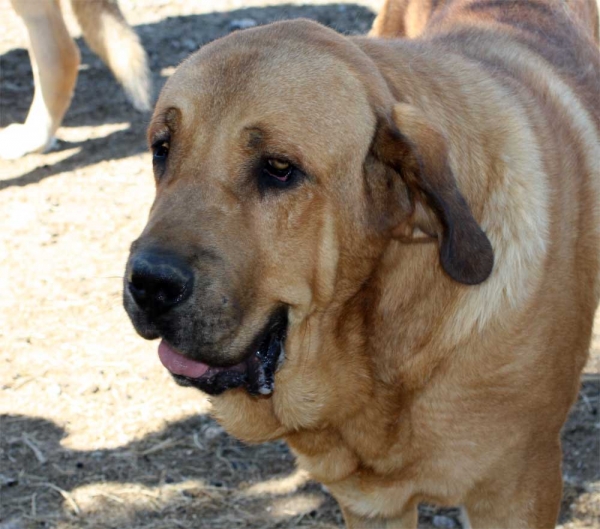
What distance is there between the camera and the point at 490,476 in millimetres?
3125

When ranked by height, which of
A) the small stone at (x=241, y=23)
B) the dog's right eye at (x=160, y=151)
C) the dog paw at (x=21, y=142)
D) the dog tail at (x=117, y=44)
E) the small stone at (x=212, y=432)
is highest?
the dog's right eye at (x=160, y=151)

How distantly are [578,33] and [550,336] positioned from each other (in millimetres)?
1675

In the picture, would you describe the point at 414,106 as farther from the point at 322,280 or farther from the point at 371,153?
the point at 322,280

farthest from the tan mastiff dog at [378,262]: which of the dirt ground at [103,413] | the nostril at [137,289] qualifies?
the dirt ground at [103,413]

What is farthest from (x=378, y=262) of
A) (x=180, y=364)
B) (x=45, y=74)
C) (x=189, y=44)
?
(x=189, y=44)

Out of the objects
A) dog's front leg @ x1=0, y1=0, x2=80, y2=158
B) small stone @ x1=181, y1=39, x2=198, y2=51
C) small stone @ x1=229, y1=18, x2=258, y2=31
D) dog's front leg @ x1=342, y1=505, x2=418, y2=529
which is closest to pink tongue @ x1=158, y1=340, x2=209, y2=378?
dog's front leg @ x1=342, y1=505, x2=418, y2=529

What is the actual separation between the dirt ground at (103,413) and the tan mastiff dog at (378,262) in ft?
2.87

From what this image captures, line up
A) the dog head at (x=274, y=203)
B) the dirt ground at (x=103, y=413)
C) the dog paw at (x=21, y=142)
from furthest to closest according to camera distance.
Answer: the dog paw at (x=21, y=142) → the dirt ground at (x=103, y=413) → the dog head at (x=274, y=203)

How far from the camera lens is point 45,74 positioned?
23.0 feet

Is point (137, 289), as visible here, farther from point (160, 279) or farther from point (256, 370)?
point (256, 370)

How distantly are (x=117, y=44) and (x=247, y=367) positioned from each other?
163 inches

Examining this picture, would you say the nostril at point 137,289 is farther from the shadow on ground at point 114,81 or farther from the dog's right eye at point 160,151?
the shadow on ground at point 114,81

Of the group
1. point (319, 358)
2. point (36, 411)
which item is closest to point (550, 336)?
point (319, 358)

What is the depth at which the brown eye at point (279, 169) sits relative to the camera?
110 inches
